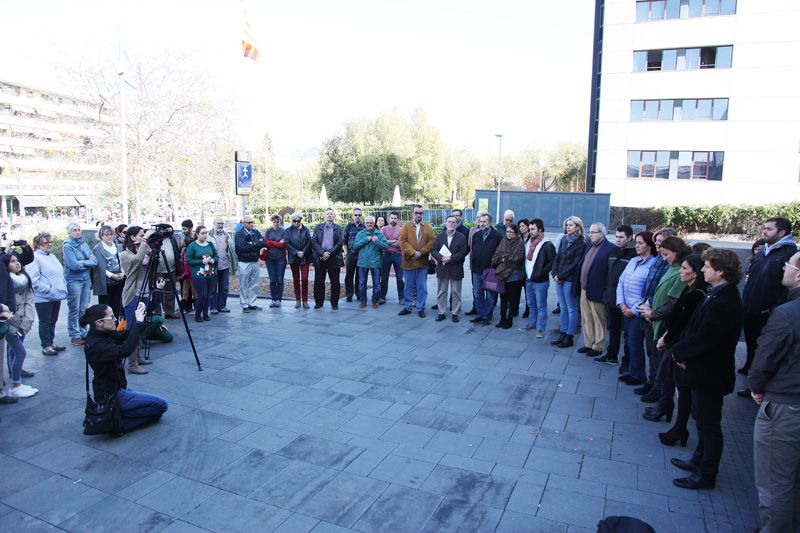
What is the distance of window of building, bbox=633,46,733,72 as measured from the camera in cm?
2962

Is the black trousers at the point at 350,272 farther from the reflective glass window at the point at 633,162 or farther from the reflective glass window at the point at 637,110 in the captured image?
the reflective glass window at the point at 637,110

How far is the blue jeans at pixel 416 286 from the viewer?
33.2ft

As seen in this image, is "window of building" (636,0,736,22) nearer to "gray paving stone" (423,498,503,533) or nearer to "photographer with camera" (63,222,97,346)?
"photographer with camera" (63,222,97,346)

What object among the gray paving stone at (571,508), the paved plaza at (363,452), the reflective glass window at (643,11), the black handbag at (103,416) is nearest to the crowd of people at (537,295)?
the black handbag at (103,416)

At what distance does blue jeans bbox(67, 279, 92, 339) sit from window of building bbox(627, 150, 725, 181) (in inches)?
1206

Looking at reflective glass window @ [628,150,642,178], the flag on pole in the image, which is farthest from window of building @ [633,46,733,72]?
the flag on pole

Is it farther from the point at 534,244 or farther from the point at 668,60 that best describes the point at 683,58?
A: the point at 534,244

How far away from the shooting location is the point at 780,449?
3184 mm

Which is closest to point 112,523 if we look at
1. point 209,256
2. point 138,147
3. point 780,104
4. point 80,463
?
point 80,463

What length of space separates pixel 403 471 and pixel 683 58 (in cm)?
3364

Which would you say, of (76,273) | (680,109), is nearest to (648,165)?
(680,109)

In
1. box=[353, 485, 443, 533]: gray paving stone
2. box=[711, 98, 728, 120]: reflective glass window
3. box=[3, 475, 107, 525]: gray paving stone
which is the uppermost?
box=[711, 98, 728, 120]: reflective glass window

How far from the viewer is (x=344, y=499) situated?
3869 millimetres

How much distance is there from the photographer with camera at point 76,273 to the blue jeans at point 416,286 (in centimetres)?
531
